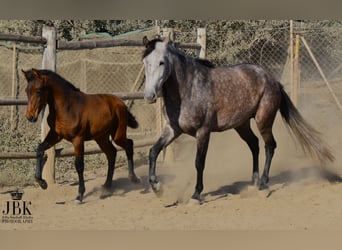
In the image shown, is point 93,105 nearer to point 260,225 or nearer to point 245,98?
point 245,98

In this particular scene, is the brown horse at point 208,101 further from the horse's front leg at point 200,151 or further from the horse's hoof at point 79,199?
the horse's hoof at point 79,199

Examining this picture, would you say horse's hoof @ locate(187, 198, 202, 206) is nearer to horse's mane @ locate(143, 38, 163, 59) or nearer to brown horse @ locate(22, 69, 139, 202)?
brown horse @ locate(22, 69, 139, 202)

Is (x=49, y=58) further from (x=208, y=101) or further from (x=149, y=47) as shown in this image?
(x=208, y=101)

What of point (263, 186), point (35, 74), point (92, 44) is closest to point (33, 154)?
point (35, 74)

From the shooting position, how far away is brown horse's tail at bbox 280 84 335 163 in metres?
7.96

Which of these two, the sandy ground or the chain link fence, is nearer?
the sandy ground

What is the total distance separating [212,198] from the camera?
740 centimetres

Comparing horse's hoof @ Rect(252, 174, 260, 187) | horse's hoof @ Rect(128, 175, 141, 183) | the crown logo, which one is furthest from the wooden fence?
horse's hoof @ Rect(252, 174, 260, 187)

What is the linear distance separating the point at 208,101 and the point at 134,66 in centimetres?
422

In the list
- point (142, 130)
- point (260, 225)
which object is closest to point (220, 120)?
point (260, 225)

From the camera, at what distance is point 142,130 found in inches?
407

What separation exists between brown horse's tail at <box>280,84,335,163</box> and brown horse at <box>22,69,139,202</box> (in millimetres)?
2142

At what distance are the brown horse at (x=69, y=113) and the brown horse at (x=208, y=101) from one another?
800 mm

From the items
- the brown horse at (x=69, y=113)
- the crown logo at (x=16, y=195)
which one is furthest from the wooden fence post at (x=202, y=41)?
the crown logo at (x=16, y=195)
